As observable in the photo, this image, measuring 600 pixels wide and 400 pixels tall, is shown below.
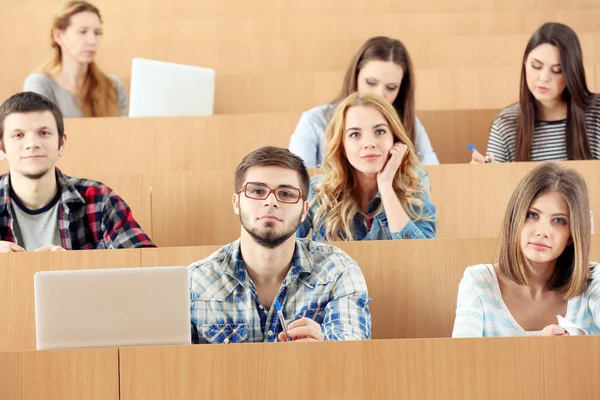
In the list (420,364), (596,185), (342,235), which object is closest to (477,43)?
(596,185)

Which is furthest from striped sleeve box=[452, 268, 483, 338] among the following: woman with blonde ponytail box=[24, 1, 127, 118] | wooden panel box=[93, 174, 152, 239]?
woman with blonde ponytail box=[24, 1, 127, 118]

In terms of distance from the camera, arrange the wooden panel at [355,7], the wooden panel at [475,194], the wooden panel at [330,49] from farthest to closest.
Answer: the wooden panel at [355,7] → the wooden panel at [330,49] → the wooden panel at [475,194]

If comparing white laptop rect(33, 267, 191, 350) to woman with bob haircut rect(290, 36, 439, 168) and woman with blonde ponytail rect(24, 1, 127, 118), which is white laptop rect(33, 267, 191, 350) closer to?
woman with bob haircut rect(290, 36, 439, 168)

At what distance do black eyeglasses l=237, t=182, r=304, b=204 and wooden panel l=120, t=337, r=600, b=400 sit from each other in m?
0.43

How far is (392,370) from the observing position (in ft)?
3.62

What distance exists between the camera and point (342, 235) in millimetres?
1766

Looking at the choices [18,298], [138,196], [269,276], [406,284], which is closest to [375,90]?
[138,196]

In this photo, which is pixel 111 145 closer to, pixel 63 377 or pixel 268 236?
pixel 268 236

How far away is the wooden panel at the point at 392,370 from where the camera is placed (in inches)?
43.1

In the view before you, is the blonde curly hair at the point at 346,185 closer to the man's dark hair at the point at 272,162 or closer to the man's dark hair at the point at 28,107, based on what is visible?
the man's dark hair at the point at 272,162

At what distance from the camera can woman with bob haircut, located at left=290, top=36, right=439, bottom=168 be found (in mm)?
2139

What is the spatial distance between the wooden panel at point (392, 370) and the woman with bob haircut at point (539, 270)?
0.36 metres

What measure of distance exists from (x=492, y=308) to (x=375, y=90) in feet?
2.46

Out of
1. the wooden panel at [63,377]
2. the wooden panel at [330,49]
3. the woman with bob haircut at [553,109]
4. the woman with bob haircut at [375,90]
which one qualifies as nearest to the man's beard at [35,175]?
the woman with bob haircut at [375,90]
